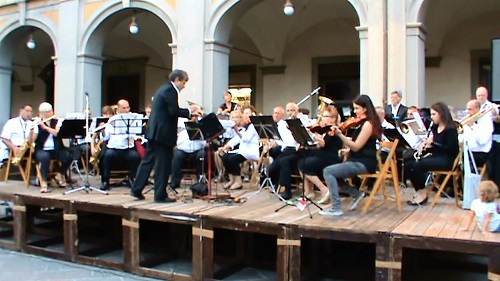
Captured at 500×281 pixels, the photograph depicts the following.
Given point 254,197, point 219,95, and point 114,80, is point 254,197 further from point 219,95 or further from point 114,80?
point 114,80

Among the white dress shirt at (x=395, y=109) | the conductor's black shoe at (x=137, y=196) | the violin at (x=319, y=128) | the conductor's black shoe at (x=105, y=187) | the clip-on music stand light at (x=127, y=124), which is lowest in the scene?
the conductor's black shoe at (x=137, y=196)

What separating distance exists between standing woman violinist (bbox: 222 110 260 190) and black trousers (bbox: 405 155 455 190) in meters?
2.40

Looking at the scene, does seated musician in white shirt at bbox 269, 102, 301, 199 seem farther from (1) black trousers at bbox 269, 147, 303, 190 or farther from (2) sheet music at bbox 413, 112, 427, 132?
(2) sheet music at bbox 413, 112, 427, 132

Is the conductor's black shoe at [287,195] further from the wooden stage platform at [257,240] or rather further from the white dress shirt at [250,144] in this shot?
the white dress shirt at [250,144]

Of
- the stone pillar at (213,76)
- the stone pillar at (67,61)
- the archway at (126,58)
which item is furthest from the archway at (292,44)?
the stone pillar at (67,61)

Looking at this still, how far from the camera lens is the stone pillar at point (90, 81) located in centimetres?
1410

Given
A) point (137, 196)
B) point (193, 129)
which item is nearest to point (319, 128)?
point (193, 129)

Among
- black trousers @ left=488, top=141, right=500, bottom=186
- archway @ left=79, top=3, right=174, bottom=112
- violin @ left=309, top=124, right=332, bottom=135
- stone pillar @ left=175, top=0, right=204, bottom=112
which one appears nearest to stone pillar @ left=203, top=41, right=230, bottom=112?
stone pillar @ left=175, top=0, right=204, bottom=112

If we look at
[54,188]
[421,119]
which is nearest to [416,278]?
[421,119]

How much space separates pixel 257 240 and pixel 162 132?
1.99 metres

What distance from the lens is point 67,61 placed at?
562 inches

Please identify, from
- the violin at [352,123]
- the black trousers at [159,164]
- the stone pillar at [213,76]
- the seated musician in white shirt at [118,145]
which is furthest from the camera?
the stone pillar at [213,76]

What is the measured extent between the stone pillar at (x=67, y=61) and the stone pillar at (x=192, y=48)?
3255mm

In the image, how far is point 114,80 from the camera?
62.5ft
